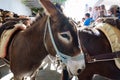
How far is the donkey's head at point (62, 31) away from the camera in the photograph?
227 cm

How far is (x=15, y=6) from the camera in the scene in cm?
1330

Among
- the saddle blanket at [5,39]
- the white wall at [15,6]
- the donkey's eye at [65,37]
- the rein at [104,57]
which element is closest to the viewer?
the donkey's eye at [65,37]

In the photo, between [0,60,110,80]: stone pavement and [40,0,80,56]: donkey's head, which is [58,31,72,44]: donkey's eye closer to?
[40,0,80,56]: donkey's head

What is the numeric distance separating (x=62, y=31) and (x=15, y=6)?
11.4 meters

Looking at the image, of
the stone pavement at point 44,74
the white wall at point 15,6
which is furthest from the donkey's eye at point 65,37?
the white wall at point 15,6

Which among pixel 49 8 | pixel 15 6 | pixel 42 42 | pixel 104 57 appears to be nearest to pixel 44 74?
pixel 104 57

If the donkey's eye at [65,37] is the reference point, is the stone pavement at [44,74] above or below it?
below

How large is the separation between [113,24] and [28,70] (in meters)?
1.33

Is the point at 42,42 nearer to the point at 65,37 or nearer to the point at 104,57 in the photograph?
the point at 65,37

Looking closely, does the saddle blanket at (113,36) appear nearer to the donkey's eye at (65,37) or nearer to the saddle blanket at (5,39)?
the donkey's eye at (65,37)

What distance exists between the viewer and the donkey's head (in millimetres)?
2268

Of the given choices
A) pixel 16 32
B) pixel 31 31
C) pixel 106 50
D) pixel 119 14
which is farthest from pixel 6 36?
pixel 119 14

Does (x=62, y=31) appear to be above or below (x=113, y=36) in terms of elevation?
above

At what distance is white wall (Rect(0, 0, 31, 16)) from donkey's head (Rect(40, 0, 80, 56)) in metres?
8.74
